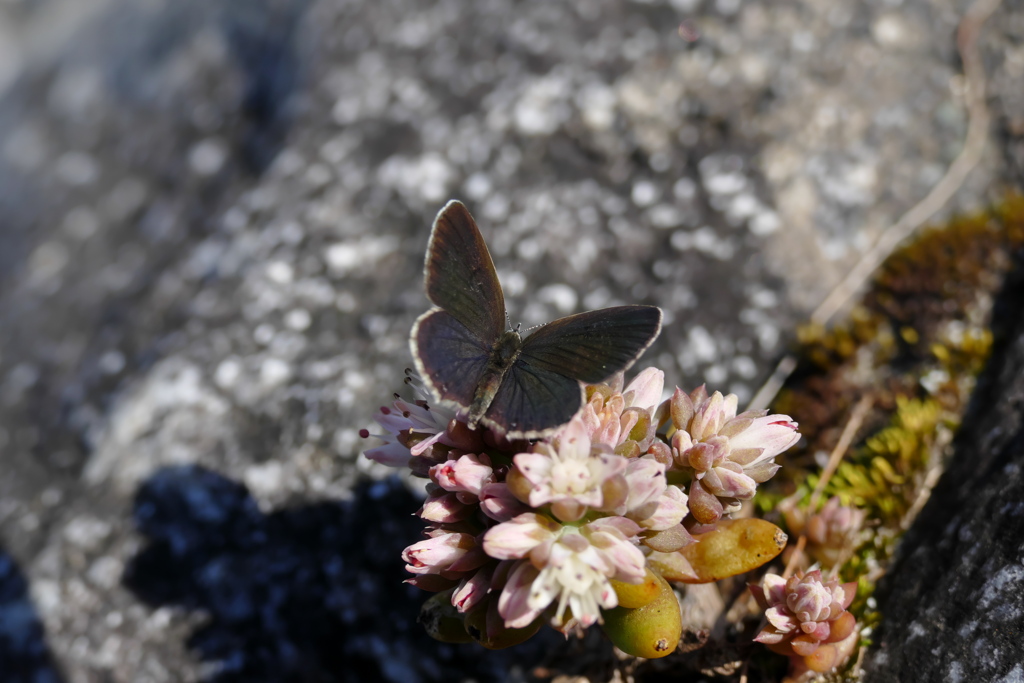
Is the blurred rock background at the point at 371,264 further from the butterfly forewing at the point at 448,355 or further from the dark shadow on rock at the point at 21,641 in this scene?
the butterfly forewing at the point at 448,355

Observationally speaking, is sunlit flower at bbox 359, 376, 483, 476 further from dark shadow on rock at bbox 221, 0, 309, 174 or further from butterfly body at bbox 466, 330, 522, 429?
dark shadow on rock at bbox 221, 0, 309, 174

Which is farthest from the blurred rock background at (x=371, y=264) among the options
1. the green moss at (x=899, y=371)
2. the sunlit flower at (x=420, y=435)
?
the sunlit flower at (x=420, y=435)

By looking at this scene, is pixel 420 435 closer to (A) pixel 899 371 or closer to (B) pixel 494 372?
(B) pixel 494 372

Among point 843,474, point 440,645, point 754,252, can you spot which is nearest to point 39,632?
point 440,645

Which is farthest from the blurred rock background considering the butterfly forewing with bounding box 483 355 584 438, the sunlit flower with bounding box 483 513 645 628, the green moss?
the butterfly forewing with bounding box 483 355 584 438

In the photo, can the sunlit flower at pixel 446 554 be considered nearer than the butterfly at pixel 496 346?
No

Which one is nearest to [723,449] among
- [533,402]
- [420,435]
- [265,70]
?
[533,402]

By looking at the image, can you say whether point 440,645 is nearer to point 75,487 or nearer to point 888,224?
point 75,487
